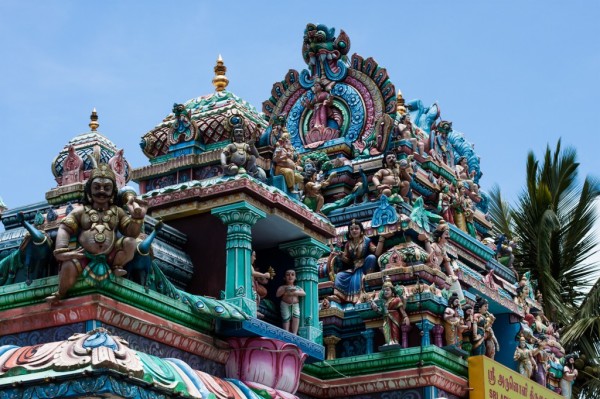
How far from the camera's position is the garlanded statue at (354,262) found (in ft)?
82.2

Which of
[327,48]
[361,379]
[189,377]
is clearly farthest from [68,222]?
[327,48]

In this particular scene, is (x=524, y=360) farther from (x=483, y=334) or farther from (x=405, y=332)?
(x=405, y=332)

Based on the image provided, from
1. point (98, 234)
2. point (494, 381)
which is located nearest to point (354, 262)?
point (494, 381)

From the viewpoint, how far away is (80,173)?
20516 millimetres

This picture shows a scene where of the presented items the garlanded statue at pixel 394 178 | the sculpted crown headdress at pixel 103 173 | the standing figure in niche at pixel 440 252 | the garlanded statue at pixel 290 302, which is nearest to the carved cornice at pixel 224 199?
the garlanded statue at pixel 290 302

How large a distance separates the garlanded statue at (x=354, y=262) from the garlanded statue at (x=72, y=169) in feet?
20.7

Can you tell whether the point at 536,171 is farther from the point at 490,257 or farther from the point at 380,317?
the point at 380,317

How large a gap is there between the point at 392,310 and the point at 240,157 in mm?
4278

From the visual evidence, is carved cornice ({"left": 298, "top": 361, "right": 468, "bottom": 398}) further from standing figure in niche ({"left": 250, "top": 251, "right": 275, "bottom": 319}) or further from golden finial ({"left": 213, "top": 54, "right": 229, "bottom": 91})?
golden finial ({"left": 213, "top": 54, "right": 229, "bottom": 91})

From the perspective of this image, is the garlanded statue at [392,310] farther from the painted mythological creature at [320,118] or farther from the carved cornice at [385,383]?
the painted mythological creature at [320,118]

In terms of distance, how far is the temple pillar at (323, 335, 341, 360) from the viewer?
80.3 feet

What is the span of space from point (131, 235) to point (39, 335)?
6.07ft

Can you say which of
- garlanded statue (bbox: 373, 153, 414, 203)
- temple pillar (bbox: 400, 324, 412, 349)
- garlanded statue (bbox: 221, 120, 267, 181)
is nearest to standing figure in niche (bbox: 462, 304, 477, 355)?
temple pillar (bbox: 400, 324, 412, 349)

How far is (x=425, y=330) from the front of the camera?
77.5 feet
